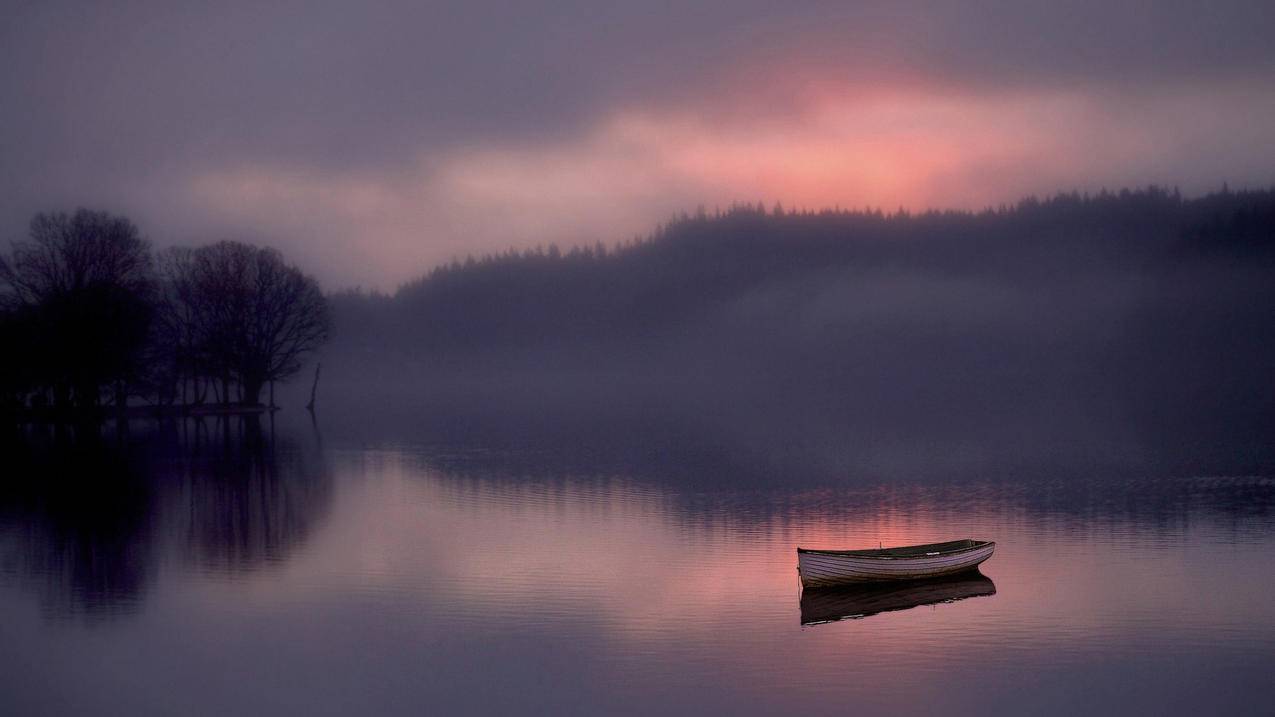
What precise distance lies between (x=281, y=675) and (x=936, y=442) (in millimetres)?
66279

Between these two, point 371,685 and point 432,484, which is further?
point 432,484

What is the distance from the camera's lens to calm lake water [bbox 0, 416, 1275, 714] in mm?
21391

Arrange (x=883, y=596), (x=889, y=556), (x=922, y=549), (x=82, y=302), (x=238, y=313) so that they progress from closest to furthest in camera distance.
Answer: (x=883, y=596), (x=889, y=556), (x=922, y=549), (x=82, y=302), (x=238, y=313)

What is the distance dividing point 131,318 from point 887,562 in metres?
76.7

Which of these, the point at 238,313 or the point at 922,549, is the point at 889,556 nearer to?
the point at 922,549

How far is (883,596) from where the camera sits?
28.9 m

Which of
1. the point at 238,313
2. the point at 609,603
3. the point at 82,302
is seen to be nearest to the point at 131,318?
the point at 82,302

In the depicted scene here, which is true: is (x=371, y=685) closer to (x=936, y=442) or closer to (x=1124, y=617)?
(x=1124, y=617)

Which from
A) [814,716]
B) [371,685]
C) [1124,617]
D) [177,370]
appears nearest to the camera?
[814,716]

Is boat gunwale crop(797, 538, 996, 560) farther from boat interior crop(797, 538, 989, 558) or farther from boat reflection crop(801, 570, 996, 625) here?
boat reflection crop(801, 570, 996, 625)

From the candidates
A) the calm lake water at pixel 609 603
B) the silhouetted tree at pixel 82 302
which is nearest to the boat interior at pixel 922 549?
the calm lake water at pixel 609 603

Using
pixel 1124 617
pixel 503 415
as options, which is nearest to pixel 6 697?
pixel 1124 617

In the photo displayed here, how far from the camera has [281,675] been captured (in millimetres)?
22328

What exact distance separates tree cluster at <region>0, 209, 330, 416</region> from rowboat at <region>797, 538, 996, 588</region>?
7458 cm
